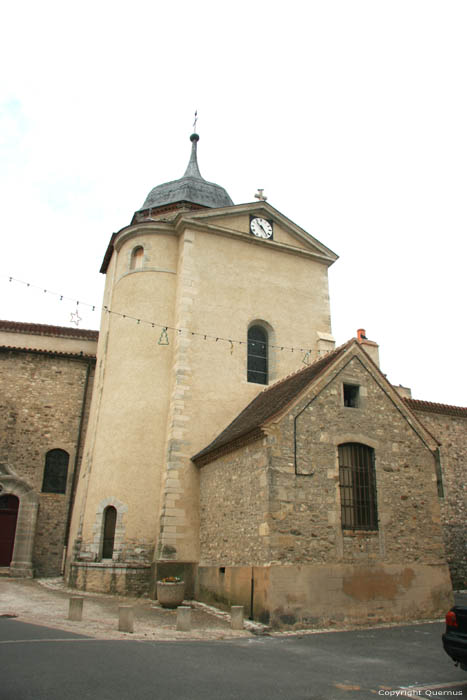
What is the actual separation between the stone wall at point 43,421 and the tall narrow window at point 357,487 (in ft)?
35.7

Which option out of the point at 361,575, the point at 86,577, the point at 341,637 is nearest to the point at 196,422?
the point at 86,577

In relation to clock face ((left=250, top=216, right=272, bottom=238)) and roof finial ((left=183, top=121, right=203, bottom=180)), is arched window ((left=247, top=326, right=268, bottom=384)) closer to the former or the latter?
clock face ((left=250, top=216, right=272, bottom=238))

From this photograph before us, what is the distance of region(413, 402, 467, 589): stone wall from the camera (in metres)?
18.0

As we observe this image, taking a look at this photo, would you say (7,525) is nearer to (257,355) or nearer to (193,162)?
(257,355)

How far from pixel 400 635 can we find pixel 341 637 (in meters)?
1.20

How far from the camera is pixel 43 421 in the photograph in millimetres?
19562

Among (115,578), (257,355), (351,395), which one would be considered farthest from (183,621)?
(257,355)

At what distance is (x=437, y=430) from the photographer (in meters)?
19.4

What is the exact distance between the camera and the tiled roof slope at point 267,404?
503 inches

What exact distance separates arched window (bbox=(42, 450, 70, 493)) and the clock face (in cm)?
1063

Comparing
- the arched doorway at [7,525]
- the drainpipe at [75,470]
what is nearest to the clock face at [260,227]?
the drainpipe at [75,470]

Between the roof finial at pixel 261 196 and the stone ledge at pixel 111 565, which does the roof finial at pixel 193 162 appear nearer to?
the roof finial at pixel 261 196

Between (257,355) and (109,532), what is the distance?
23.8 feet

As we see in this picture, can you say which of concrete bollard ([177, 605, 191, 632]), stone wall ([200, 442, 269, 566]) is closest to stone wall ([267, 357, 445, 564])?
stone wall ([200, 442, 269, 566])
